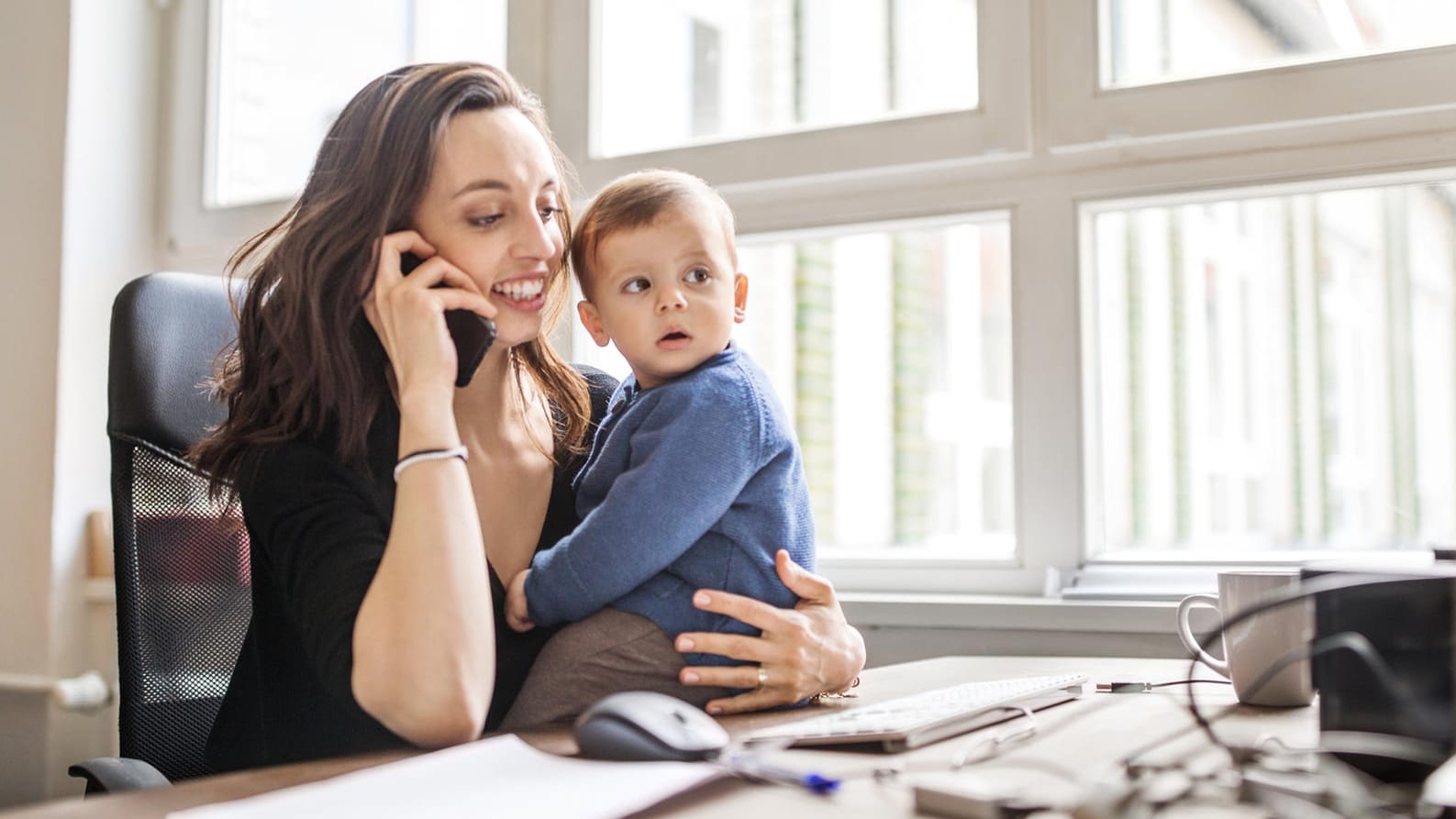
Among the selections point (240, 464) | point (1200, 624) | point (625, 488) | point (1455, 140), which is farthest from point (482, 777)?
A: point (1455, 140)

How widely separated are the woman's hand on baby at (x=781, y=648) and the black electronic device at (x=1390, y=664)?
0.48 m

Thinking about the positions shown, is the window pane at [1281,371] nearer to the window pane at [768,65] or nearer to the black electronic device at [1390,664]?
the window pane at [768,65]

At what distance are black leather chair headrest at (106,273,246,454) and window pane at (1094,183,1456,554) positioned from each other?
1.26 metres

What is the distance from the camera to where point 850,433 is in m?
2.37

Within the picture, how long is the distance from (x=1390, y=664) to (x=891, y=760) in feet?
1.05

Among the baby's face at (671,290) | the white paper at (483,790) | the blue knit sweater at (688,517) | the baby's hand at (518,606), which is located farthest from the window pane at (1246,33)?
the white paper at (483,790)

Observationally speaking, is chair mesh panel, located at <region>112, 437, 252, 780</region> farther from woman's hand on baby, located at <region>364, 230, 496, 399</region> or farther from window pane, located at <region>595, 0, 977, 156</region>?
window pane, located at <region>595, 0, 977, 156</region>

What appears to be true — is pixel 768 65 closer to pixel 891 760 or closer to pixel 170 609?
pixel 170 609

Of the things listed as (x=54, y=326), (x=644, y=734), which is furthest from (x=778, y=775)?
(x=54, y=326)

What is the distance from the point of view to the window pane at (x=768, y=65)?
79.1 inches

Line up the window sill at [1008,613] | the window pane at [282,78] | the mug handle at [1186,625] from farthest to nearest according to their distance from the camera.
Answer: the window pane at [282,78] < the window sill at [1008,613] < the mug handle at [1186,625]

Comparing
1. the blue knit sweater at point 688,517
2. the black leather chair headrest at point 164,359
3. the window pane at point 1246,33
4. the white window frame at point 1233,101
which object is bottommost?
the blue knit sweater at point 688,517

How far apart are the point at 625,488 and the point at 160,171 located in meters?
1.99

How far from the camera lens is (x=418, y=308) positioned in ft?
3.94
